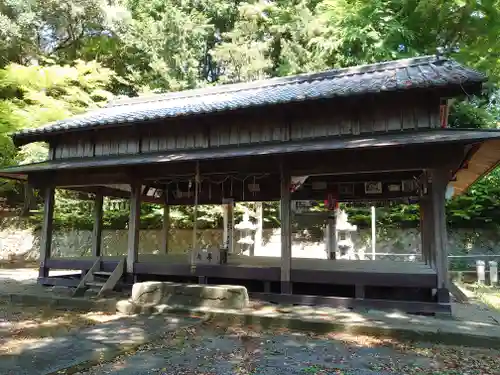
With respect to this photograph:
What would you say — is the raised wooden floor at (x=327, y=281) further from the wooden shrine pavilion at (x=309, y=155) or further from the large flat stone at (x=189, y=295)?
the large flat stone at (x=189, y=295)

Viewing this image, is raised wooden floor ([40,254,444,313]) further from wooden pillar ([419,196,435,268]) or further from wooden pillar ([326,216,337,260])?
wooden pillar ([326,216,337,260])

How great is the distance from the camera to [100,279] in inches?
386

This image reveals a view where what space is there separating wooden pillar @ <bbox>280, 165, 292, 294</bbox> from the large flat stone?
914 mm

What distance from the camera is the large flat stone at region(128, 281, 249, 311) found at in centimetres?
735

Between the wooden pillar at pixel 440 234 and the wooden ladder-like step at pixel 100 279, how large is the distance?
22.3 ft

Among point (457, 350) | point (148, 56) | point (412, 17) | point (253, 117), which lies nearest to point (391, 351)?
point (457, 350)

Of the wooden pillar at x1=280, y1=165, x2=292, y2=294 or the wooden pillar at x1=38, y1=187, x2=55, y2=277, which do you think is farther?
the wooden pillar at x1=38, y1=187, x2=55, y2=277

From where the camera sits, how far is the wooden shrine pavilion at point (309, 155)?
697 centimetres

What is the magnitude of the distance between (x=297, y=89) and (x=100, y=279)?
274 inches

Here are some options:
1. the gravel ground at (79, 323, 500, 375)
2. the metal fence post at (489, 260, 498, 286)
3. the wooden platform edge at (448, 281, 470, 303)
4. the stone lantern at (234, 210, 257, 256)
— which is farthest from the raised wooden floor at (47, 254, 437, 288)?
the stone lantern at (234, 210, 257, 256)

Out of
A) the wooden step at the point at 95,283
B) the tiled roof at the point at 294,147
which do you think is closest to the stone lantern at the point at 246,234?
the wooden step at the point at 95,283

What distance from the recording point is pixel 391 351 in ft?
17.7

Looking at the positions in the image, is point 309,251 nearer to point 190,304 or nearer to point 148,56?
point 190,304

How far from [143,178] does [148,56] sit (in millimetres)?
15962
